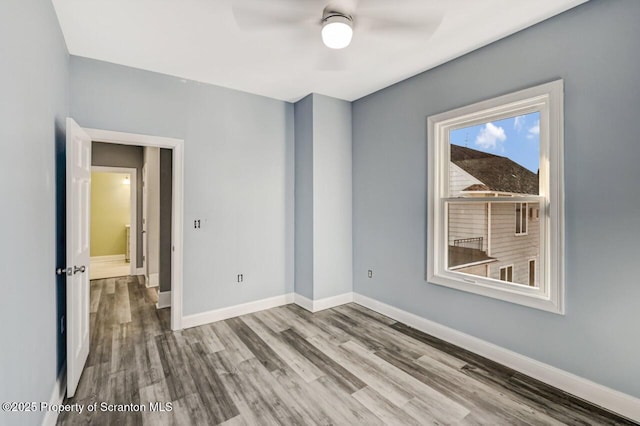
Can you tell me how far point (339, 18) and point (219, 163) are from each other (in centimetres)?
221

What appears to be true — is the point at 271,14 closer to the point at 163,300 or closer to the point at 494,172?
the point at 494,172

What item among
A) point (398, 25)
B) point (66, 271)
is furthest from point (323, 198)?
point (66, 271)

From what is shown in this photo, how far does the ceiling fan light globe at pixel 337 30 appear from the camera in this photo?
7.19ft

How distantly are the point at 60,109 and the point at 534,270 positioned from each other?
410 centimetres

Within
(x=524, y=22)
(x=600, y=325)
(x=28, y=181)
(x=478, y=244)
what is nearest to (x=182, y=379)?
(x=28, y=181)

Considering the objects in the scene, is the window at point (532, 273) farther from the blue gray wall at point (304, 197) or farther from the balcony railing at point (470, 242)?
the blue gray wall at point (304, 197)

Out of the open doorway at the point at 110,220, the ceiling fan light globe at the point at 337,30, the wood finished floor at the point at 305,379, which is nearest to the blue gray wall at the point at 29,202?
the wood finished floor at the point at 305,379

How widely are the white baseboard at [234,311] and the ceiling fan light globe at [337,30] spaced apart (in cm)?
317

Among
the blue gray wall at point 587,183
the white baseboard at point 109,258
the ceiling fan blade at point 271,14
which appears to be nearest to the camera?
the blue gray wall at point 587,183

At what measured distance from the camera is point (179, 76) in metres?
3.44

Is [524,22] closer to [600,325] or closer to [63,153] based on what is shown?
[600,325]

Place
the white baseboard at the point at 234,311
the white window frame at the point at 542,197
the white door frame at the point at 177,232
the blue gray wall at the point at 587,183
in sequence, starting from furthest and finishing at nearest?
the white baseboard at the point at 234,311
the white door frame at the point at 177,232
the white window frame at the point at 542,197
the blue gray wall at the point at 587,183

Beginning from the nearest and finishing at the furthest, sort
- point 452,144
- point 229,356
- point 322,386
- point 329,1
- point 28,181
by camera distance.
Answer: point 28,181 < point 329,1 < point 322,386 < point 229,356 < point 452,144

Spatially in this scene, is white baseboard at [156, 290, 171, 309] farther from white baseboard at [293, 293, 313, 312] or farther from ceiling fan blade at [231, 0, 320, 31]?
ceiling fan blade at [231, 0, 320, 31]
